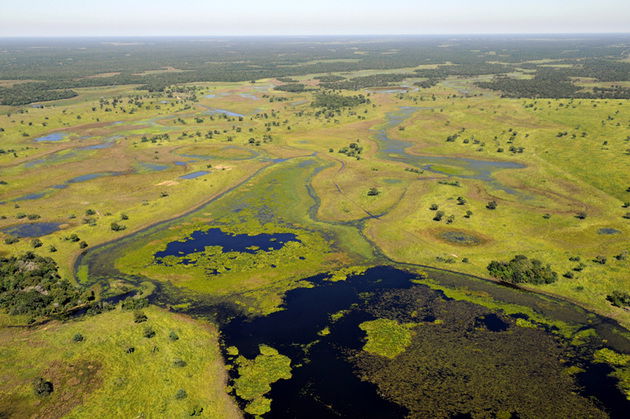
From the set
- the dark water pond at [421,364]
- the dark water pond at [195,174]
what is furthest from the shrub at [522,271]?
the dark water pond at [195,174]

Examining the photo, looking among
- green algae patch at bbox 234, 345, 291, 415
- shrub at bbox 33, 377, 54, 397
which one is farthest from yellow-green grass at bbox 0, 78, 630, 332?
green algae patch at bbox 234, 345, 291, 415

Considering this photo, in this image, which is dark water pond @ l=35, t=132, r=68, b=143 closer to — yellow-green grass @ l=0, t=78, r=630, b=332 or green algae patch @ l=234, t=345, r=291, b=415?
yellow-green grass @ l=0, t=78, r=630, b=332

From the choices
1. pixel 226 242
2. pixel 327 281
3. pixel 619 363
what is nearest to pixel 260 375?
pixel 327 281

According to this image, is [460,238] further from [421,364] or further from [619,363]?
[421,364]

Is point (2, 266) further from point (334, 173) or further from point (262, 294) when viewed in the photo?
point (334, 173)

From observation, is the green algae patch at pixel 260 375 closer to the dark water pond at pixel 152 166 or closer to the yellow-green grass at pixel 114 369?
the yellow-green grass at pixel 114 369
